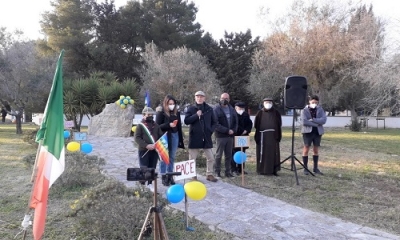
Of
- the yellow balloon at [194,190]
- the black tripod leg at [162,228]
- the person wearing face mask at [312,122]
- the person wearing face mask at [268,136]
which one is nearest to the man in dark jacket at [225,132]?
the person wearing face mask at [268,136]

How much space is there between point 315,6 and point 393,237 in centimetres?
1956

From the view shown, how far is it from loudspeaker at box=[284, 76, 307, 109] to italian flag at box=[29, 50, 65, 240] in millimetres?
5196

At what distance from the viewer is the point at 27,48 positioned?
20.7m

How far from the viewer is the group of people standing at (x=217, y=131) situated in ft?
20.7

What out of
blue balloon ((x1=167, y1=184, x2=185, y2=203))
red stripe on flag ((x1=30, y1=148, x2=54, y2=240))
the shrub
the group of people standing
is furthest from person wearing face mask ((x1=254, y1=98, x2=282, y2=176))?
red stripe on flag ((x1=30, y1=148, x2=54, y2=240))

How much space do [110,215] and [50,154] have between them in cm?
109

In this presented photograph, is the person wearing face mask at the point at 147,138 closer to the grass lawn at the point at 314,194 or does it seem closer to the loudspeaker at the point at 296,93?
the grass lawn at the point at 314,194

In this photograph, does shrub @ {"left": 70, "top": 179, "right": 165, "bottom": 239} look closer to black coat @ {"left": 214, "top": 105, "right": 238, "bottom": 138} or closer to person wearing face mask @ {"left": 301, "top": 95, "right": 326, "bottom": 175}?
black coat @ {"left": 214, "top": 105, "right": 238, "bottom": 138}

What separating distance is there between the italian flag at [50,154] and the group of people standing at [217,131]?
2674mm

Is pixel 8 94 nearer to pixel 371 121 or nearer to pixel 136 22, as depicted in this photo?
pixel 136 22

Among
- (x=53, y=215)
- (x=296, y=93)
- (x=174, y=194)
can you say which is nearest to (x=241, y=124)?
(x=296, y=93)

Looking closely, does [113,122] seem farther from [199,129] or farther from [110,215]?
[110,215]

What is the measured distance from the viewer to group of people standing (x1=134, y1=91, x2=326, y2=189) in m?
6.32

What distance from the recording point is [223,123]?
24.7 feet
